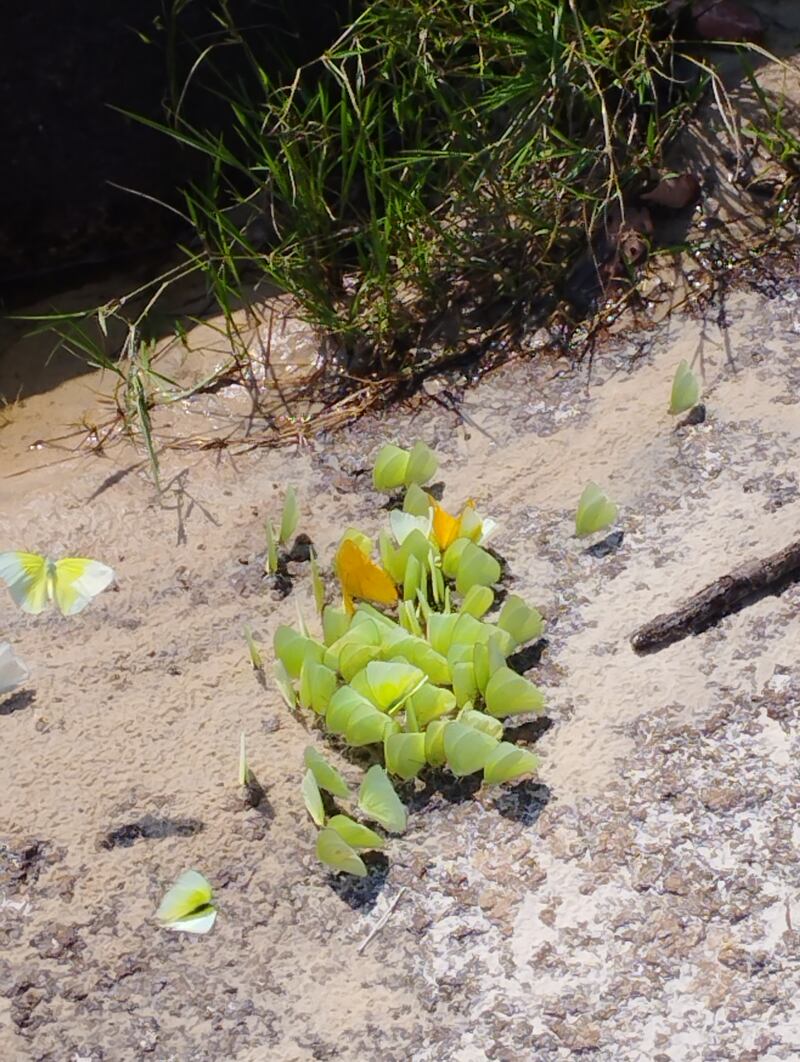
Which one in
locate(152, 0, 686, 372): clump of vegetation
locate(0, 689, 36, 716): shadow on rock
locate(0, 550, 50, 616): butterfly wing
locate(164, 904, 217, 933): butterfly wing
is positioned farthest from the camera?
locate(152, 0, 686, 372): clump of vegetation

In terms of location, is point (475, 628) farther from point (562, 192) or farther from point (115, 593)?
point (562, 192)

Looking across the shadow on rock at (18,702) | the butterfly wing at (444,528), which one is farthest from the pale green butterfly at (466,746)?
the shadow on rock at (18,702)

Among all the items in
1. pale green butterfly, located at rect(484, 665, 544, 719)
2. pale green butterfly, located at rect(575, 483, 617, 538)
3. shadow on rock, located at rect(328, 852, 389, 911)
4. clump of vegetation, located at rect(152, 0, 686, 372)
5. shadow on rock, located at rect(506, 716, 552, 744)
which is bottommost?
shadow on rock, located at rect(328, 852, 389, 911)

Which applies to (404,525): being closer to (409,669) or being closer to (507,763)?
(409,669)

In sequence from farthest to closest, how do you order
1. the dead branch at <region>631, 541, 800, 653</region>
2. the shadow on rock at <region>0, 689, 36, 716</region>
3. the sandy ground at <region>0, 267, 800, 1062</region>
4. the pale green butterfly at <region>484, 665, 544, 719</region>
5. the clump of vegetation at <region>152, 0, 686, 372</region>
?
the clump of vegetation at <region>152, 0, 686, 372</region>, the shadow on rock at <region>0, 689, 36, 716</region>, the dead branch at <region>631, 541, 800, 653</region>, the pale green butterfly at <region>484, 665, 544, 719</region>, the sandy ground at <region>0, 267, 800, 1062</region>

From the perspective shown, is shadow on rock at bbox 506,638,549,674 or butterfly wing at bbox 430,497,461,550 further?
butterfly wing at bbox 430,497,461,550

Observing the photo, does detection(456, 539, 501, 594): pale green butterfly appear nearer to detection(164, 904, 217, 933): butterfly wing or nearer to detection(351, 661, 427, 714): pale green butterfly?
detection(351, 661, 427, 714): pale green butterfly

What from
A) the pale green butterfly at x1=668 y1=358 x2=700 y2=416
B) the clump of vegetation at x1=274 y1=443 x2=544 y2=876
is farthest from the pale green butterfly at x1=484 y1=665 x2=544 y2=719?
the pale green butterfly at x1=668 y1=358 x2=700 y2=416
